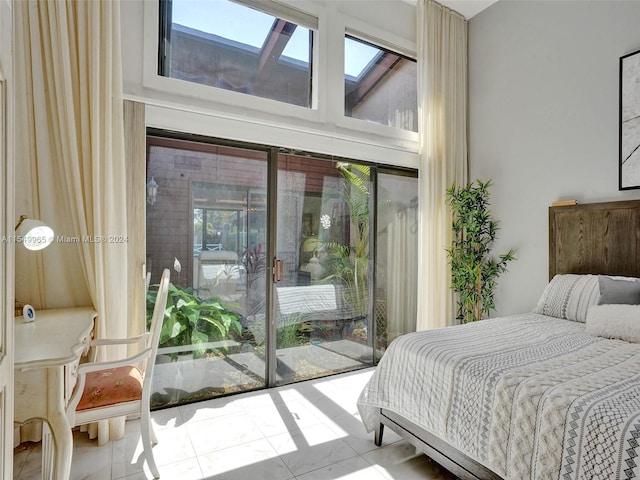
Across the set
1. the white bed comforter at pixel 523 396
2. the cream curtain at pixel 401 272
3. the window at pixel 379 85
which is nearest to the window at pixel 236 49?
the window at pixel 379 85

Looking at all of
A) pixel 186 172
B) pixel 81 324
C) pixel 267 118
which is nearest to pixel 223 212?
pixel 186 172

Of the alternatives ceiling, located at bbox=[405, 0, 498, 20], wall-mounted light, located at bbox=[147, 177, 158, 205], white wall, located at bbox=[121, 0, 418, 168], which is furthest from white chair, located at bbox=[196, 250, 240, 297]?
ceiling, located at bbox=[405, 0, 498, 20]

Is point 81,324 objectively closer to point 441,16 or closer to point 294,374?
point 294,374

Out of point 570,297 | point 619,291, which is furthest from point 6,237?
point 570,297

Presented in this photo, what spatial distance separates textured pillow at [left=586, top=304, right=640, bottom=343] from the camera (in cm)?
196

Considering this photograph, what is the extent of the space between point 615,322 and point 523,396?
1.07 m

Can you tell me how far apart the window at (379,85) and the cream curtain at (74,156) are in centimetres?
190

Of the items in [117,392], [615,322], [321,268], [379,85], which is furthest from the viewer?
[379,85]

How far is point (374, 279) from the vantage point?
11.8 feet

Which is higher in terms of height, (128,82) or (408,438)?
(128,82)

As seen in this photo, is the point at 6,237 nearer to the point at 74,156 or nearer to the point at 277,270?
the point at 74,156

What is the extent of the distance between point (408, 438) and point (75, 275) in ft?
6.90

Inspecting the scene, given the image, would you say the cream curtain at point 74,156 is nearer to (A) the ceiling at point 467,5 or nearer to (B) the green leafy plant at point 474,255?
(B) the green leafy plant at point 474,255

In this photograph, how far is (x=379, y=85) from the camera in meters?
3.58
